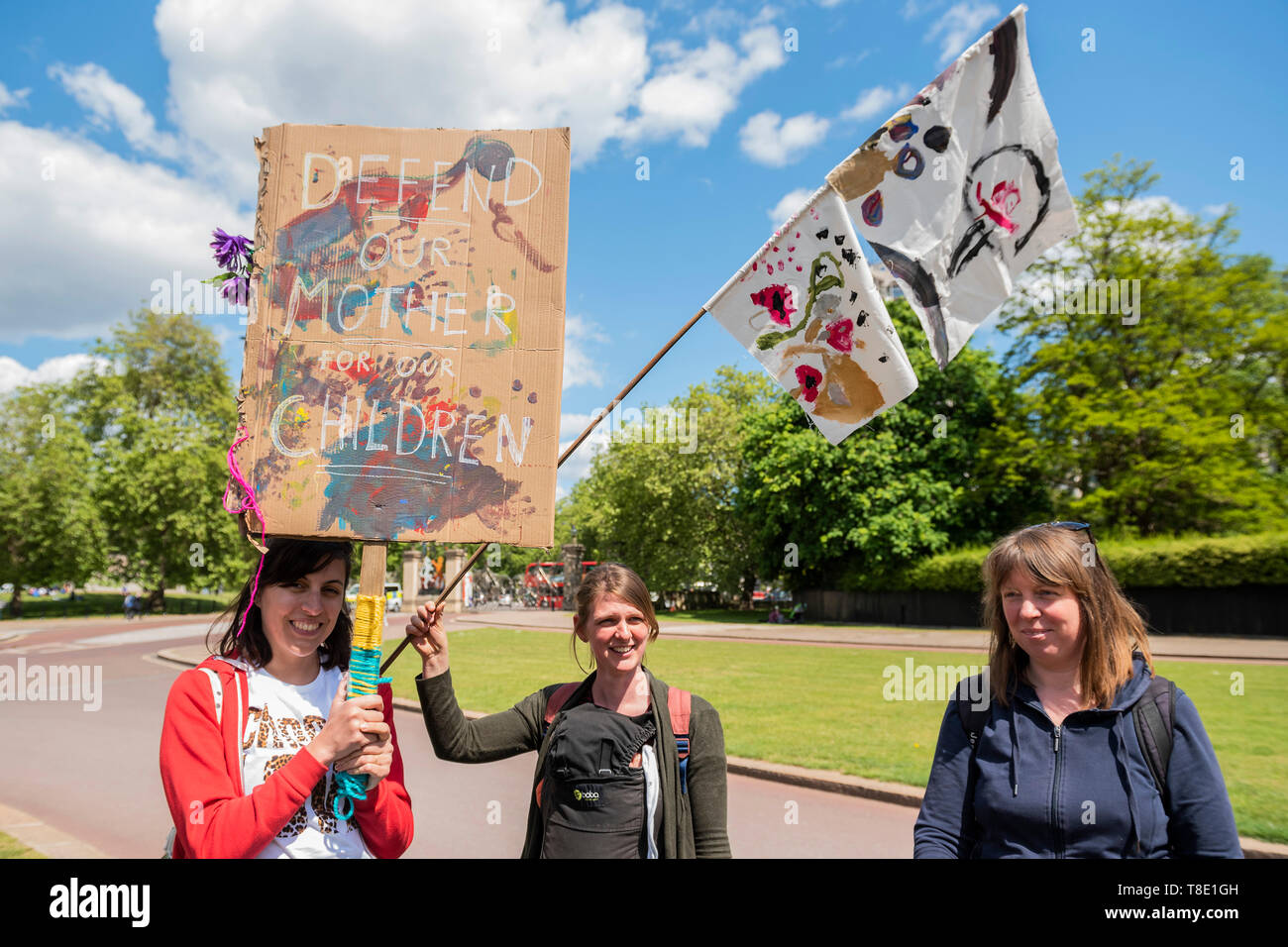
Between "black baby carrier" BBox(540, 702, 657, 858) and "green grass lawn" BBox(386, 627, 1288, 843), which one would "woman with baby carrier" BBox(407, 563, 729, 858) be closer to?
"black baby carrier" BBox(540, 702, 657, 858)

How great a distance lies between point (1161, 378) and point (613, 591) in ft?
97.0

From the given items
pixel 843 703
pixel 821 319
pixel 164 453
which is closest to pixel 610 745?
pixel 821 319

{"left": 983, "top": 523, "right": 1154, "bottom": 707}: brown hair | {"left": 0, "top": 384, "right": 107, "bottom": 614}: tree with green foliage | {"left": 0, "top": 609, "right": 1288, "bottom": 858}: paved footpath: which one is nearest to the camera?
{"left": 983, "top": 523, "right": 1154, "bottom": 707}: brown hair

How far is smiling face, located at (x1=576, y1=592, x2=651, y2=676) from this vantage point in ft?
7.95

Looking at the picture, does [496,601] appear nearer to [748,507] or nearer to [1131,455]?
[748,507]

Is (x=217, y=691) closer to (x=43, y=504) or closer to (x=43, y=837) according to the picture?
(x=43, y=837)

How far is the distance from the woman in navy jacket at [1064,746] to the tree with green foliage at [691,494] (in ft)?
138

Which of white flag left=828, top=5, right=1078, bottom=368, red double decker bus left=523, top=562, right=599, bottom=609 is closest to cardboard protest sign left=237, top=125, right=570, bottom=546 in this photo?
white flag left=828, top=5, right=1078, bottom=368

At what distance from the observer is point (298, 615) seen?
210 cm

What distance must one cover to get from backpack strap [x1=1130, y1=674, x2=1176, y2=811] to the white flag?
1.35 m

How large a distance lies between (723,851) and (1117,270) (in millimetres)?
29784

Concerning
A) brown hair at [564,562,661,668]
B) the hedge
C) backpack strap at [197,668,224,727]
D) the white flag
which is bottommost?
the hedge

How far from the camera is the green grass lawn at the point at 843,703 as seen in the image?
283 inches
